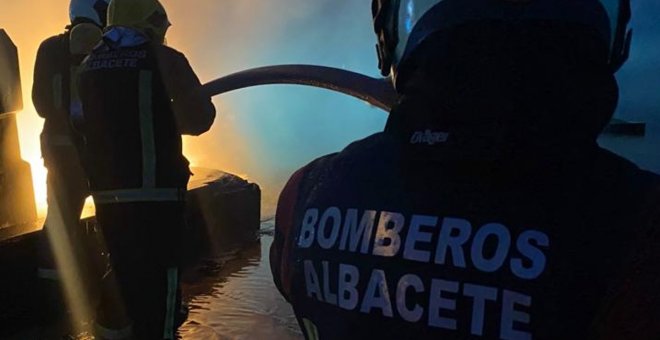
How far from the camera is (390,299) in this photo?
106cm

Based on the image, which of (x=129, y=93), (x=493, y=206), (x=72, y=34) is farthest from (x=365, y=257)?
(x=72, y=34)

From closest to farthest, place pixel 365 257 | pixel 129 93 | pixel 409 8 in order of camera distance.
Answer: pixel 365 257 < pixel 409 8 < pixel 129 93

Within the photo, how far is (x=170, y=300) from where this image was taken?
3254mm

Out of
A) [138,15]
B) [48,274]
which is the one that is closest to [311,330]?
[138,15]

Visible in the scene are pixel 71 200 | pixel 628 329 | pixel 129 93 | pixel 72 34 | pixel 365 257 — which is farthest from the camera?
pixel 71 200

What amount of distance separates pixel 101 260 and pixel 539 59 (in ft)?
14.3

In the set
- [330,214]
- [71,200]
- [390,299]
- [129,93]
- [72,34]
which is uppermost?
[72,34]

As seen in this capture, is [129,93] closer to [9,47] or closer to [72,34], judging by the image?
[72,34]

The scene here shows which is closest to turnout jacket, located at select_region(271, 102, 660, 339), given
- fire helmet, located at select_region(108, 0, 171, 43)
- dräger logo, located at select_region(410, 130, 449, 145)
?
dräger logo, located at select_region(410, 130, 449, 145)

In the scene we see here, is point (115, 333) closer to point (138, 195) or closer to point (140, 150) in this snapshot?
point (138, 195)

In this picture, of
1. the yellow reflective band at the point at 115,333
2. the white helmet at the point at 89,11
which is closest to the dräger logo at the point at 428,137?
the yellow reflective band at the point at 115,333

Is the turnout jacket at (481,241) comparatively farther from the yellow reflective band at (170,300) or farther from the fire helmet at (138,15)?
the fire helmet at (138,15)

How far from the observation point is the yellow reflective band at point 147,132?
3.07 metres

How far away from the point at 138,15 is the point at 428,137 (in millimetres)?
2585
